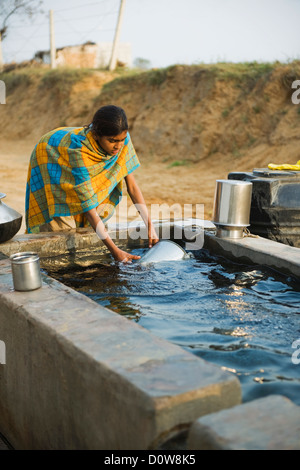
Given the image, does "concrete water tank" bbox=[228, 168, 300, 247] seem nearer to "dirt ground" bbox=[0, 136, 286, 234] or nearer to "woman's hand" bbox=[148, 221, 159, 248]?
"woman's hand" bbox=[148, 221, 159, 248]

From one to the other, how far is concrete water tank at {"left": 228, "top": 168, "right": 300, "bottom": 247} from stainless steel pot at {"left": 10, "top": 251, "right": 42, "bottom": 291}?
2381 millimetres

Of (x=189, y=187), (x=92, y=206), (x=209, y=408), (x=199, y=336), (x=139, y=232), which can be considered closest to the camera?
(x=209, y=408)

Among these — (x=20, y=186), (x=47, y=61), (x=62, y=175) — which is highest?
(x=47, y=61)

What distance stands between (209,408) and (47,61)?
90.2 feet

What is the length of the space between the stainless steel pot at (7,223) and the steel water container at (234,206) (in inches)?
60.6

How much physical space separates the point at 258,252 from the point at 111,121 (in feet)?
4.55

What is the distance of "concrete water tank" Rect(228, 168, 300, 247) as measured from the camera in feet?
13.8

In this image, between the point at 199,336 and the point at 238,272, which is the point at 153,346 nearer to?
the point at 199,336

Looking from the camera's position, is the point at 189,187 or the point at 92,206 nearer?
the point at 92,206

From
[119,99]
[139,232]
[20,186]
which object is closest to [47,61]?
[119,99]

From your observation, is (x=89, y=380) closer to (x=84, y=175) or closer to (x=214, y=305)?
(x=214, y=305)

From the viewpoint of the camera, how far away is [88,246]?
13.1 feet
